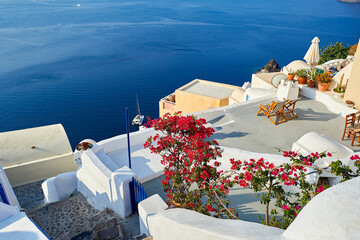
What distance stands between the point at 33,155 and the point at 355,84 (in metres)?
16.7

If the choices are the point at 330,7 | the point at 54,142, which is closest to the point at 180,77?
the point at 54,142

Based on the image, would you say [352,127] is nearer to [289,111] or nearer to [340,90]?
[289,111]

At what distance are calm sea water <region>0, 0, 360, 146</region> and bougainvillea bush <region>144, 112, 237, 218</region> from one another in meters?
37.0

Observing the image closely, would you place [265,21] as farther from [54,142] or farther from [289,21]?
[54,142]

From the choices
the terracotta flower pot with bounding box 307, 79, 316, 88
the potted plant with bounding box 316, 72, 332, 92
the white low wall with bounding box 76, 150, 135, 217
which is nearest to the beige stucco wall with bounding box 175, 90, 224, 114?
the terracotta flower pot with bounding box 307, 79, 316, 88

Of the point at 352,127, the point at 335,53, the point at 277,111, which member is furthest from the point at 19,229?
the point at 335,53

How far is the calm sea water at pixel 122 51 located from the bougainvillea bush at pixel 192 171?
121 ft

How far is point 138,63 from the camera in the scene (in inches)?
2800

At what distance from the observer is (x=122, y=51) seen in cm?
7831

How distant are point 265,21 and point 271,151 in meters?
110

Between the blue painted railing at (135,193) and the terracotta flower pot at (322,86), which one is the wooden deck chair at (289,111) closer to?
the terracotta flower pot at (322,86)

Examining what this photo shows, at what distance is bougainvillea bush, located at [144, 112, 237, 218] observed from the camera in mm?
6168

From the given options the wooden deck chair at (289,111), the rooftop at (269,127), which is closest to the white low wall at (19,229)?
the rooftop at (269,127)

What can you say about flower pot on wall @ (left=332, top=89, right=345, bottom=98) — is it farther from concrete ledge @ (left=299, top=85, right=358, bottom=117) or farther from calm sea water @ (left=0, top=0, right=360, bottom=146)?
calm sea water @ (left=0, top=0, right=360, bottom=146)
